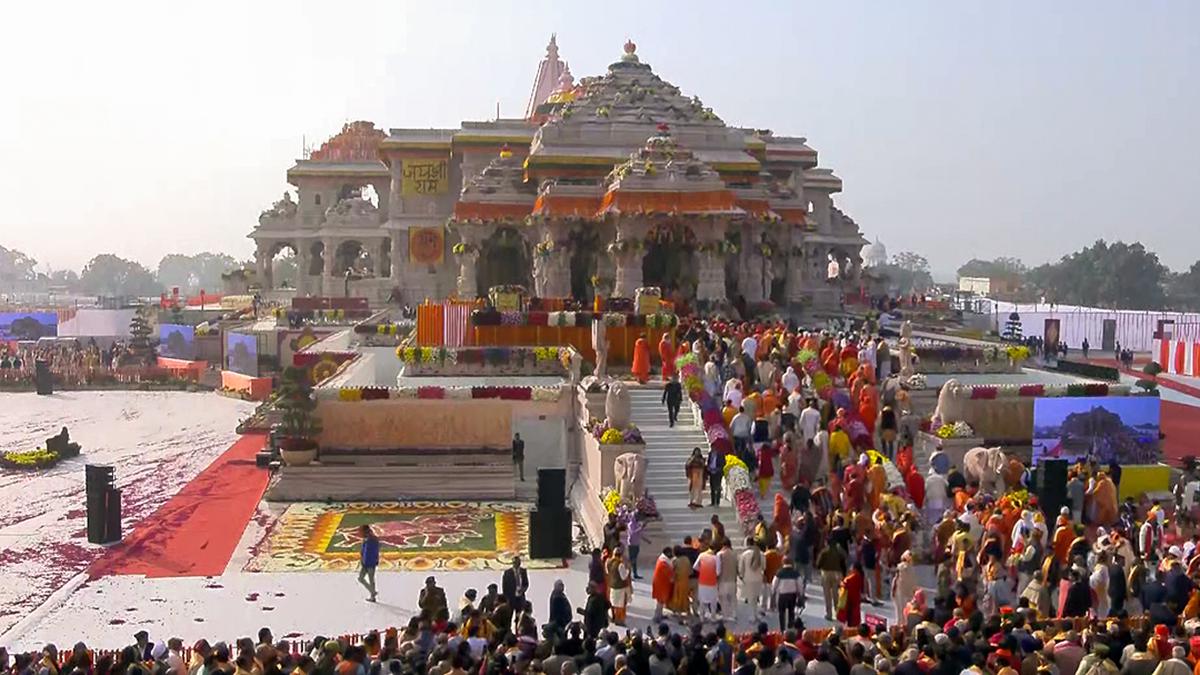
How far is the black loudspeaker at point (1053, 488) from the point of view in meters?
18.6

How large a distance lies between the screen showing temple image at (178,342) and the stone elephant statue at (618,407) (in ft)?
101

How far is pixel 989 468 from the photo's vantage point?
19.0 metres

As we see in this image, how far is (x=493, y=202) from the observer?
4200cm

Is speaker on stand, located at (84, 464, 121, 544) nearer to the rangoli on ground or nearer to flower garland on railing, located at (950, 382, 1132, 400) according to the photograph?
the rangoli on ground

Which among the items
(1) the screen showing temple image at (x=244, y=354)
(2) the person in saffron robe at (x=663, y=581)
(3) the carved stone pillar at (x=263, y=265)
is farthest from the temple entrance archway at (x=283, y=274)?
(2) the person in saffron robe at (x=663, y=581)

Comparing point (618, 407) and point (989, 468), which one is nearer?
point (989, 468)

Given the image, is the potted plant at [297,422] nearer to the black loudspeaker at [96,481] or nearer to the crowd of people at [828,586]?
the black loudspeaker at [96,481]

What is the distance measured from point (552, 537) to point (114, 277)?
180 metres

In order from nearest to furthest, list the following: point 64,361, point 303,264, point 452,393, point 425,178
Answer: point 452,393 < point 64,361 < point 425,178 < point 303,264

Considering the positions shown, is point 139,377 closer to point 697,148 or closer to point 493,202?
point 493,202

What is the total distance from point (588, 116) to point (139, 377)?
1894 centimetres

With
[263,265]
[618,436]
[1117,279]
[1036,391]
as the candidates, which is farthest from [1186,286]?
[618,436]

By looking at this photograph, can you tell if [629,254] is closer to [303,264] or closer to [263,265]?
[303,264]

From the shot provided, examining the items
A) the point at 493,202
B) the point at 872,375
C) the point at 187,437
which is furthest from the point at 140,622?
the point at 493,202
